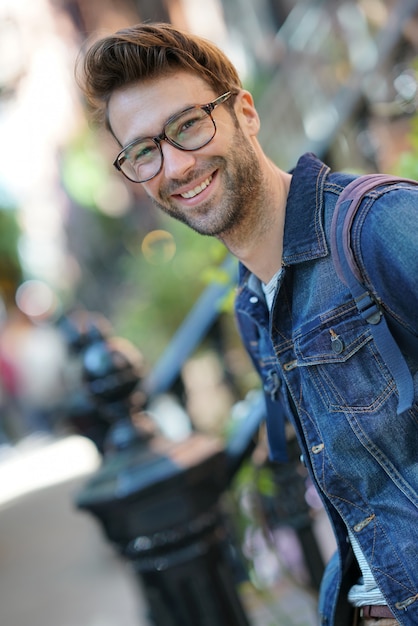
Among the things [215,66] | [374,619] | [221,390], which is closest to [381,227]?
[215,66]

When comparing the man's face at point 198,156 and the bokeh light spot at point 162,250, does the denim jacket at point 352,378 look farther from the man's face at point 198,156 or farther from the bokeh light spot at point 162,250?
the bokeh light spot at point 162,250

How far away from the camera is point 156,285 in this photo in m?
11.0

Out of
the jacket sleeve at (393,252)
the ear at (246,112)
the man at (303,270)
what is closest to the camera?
the jacket sleeve at (393,252)

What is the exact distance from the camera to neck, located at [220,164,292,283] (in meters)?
2.03

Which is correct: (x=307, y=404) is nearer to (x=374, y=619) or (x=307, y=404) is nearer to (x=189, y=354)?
(x=374, y=619)

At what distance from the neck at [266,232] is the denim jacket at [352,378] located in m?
0.08

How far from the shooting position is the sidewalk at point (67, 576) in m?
3.68

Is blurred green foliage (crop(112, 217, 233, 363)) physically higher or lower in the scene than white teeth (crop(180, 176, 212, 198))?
higher

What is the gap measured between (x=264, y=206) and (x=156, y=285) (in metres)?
9.03

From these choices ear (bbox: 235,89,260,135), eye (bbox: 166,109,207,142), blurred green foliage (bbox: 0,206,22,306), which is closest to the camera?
eye (bbox: 166,109,207,142)

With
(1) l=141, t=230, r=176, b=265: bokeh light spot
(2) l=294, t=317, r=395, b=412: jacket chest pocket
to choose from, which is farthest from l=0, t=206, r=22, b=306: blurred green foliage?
(2) l=294, t=317, r=395, b=412: jacket chest pocket

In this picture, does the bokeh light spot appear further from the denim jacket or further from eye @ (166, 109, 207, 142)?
the denim jacket

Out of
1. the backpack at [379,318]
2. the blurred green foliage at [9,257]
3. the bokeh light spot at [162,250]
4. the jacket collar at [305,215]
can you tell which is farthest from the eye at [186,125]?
the blurred green foliage at [9,257]

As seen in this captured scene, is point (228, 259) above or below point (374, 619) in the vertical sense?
above
